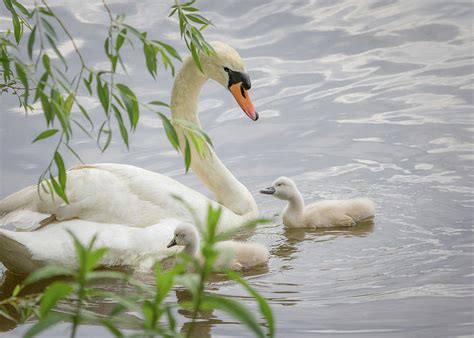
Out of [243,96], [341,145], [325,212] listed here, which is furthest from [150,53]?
[341,145]

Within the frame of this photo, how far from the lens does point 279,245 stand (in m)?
6.42

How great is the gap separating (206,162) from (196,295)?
14.9 ft

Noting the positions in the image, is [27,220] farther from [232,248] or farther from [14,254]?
[232,248]

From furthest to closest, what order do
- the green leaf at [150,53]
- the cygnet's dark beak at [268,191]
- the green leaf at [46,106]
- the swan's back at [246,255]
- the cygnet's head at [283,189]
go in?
the cygnet's dark beak at [268,191]
the cygnet's head at [283,189]
the swan's back at [246,255]
the green leaf at [150,53]
the green leaf at [46,106]

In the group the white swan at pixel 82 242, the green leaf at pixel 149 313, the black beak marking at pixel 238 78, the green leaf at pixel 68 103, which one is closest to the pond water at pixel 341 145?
the white swan at pixel 82 242

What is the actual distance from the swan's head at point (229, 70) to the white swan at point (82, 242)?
138cm

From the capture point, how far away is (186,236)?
571 cm

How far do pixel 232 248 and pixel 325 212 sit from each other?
1148 mm

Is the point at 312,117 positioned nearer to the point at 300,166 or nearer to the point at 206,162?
the point at 300,166

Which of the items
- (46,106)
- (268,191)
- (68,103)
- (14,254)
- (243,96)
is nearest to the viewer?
(46,106)

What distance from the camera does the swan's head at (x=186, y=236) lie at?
570cm

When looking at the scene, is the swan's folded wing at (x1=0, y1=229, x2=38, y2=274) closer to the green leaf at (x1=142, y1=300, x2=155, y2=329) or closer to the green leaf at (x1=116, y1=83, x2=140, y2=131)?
the green leaf at (x1=116, y1=83, x2=140, y2=131)

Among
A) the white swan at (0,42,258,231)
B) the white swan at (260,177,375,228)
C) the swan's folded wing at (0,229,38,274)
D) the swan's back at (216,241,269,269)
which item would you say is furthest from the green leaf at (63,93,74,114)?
the white swan at (260,177,375,228)

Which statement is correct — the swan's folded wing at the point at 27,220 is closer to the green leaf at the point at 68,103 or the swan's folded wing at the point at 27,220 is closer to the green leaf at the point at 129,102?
the green leaf at the point at 68,103
